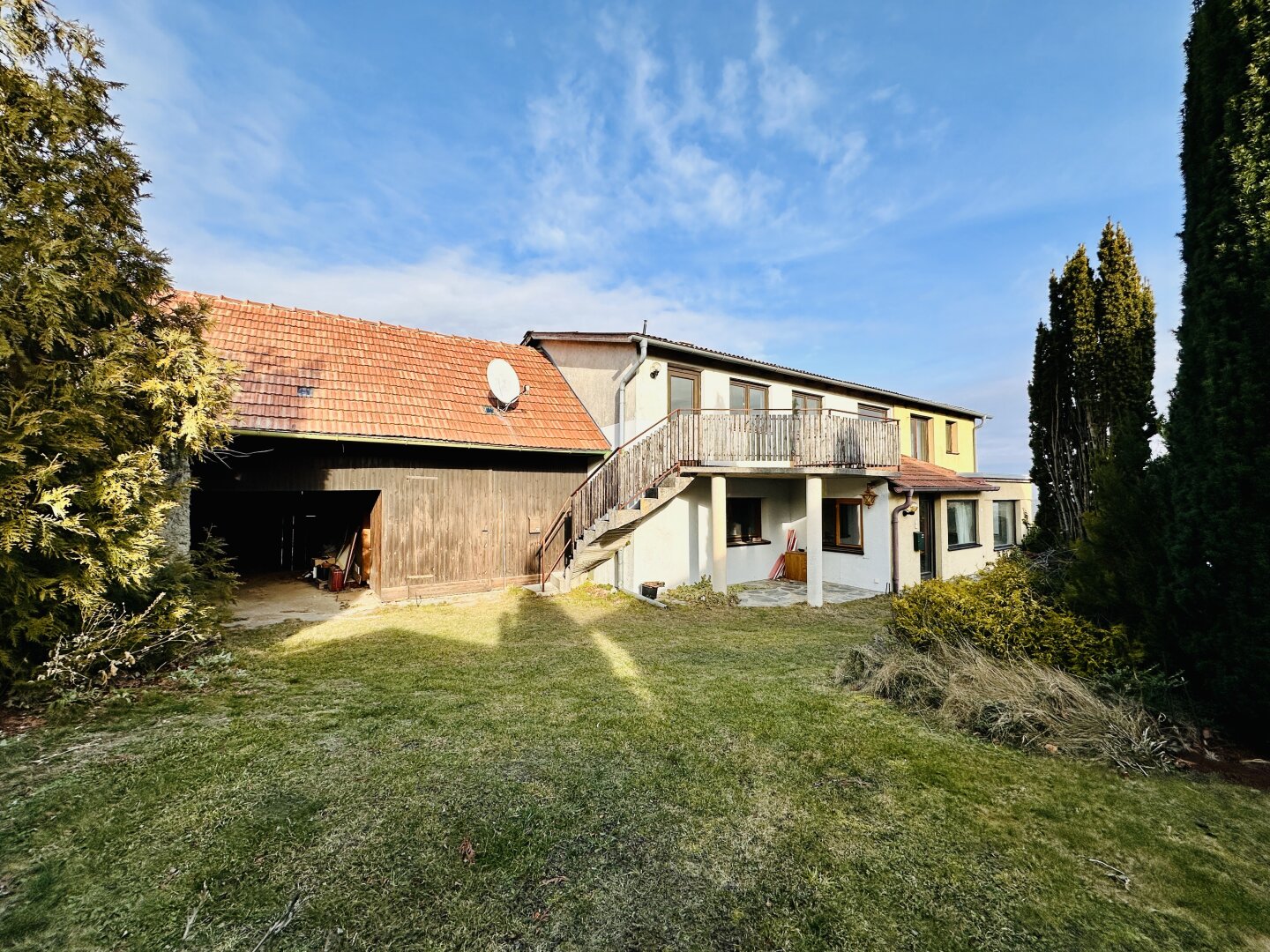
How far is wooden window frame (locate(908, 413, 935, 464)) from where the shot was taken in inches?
706

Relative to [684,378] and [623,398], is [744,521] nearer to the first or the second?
[684,378]

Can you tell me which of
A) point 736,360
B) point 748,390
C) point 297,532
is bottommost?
point 297,532

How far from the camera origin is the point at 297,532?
49.6 ft

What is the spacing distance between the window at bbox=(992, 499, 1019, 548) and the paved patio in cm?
687

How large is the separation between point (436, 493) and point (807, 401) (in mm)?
10422

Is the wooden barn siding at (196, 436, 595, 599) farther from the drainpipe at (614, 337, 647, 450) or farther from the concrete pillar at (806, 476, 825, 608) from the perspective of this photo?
the concrete pillar at (806, 476, 825, 608)

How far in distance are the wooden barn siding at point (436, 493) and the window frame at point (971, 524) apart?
1004 cm

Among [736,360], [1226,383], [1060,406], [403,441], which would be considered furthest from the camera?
[736,360]

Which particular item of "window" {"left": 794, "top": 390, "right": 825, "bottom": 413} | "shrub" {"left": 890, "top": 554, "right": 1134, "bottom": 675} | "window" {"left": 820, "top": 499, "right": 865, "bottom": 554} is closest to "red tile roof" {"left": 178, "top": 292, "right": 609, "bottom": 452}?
"window" {"left": 794, "top": 390, "right": 825, "bottom": 413}

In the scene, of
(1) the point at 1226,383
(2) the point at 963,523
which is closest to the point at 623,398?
(1) the point at 1226,383

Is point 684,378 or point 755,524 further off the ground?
point 684,378

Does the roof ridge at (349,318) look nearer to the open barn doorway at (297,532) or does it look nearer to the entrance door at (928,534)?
the open barn doorway at (297,532)

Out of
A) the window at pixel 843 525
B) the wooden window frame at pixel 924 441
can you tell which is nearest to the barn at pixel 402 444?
the window at pixel 843 525

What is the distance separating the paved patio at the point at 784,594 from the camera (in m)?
10.7
